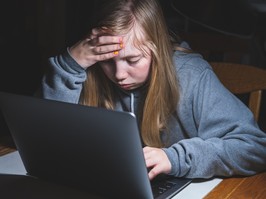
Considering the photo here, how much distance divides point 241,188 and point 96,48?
0.50 m

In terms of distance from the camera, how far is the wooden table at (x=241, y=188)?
0.81 meters

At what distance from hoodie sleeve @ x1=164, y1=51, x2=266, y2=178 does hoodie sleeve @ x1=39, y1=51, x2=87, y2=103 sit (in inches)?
11.0

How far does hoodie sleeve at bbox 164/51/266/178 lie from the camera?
2.89 ft

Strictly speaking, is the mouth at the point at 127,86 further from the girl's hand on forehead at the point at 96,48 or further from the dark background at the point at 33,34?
the dark background at the point at 33,34

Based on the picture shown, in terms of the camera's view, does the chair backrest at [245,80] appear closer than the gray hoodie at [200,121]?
No

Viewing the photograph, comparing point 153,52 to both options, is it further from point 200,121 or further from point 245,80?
point 245,80

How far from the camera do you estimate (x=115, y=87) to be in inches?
49.7

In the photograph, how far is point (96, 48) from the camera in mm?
1093

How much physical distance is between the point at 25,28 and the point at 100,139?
2721 mm

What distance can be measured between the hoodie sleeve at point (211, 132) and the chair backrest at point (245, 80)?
0.87 feet

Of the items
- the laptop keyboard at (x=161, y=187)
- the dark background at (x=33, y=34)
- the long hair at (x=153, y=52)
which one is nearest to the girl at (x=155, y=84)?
the long hair at (x=153, y=52)

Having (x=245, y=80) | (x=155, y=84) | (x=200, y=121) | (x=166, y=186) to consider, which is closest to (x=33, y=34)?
(x=245, y=80)

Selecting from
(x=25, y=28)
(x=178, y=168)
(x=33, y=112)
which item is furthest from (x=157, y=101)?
(x=25, y=28)

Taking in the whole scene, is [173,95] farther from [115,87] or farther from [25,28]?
[25,28]
